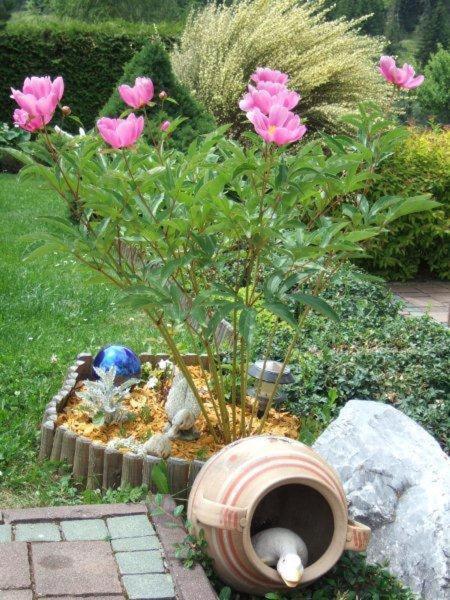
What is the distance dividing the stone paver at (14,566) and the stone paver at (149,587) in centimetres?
28

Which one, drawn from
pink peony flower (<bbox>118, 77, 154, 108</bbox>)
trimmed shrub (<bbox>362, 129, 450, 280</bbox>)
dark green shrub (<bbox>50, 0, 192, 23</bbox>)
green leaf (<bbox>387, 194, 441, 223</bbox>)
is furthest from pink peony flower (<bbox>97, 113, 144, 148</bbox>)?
dark green shrub (<bbox>50, 0, 192, 23</bbox>)

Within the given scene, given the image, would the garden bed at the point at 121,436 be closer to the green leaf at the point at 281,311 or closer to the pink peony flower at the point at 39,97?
the green leaf at the point at 281,311

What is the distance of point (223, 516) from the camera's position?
7.90 ft

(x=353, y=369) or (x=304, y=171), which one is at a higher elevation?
(x=304, y=171)

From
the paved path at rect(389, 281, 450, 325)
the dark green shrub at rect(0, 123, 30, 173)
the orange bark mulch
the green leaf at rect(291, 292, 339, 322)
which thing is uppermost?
the green leaf at rect(291, 292, 339, 322)

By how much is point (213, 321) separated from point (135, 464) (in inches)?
29.2

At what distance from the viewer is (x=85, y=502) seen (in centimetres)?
307

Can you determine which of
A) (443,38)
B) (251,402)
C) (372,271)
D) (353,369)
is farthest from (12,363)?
(443,38)

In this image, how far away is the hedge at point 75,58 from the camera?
49.1ft

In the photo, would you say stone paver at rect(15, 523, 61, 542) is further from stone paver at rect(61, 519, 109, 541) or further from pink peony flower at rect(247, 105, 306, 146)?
pink peony flower at rect(247, 105, 306, 146)

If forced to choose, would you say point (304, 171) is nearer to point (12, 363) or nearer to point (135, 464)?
point (135, 464)

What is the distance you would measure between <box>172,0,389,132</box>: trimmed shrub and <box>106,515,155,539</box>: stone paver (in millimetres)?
8872

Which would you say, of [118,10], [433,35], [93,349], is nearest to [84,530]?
[93,349]

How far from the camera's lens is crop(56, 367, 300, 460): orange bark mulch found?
3305 mm
